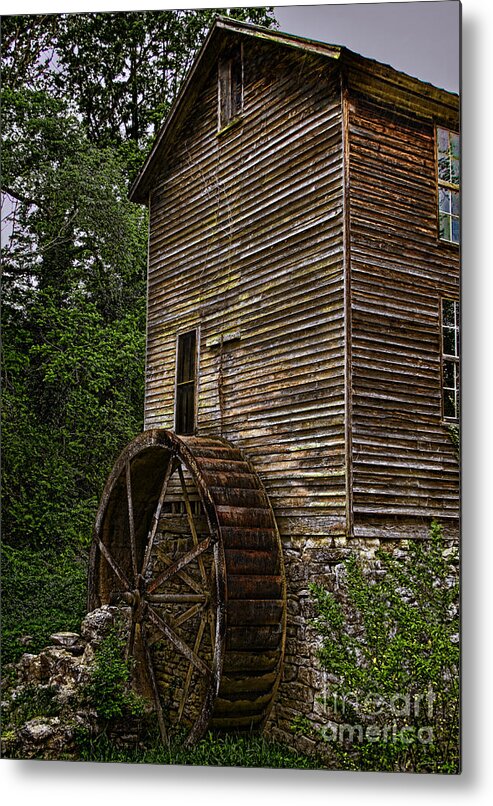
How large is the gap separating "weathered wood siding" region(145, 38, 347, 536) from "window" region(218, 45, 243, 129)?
0.09 m

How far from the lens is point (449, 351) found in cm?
642

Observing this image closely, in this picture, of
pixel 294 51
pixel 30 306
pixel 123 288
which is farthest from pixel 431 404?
pixel 123 288

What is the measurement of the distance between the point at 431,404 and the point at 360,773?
2.40 meters

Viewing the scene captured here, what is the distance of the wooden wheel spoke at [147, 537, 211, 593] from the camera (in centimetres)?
692

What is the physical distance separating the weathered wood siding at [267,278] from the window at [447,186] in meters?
0.69

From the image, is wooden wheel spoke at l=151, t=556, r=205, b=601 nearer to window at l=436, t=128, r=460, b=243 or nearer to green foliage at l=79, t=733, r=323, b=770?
green foliage at l=79, t=733, r=323, b=770


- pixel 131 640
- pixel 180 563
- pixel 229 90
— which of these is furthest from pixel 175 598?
pixel 229 90

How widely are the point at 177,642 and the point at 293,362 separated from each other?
7.64 ft

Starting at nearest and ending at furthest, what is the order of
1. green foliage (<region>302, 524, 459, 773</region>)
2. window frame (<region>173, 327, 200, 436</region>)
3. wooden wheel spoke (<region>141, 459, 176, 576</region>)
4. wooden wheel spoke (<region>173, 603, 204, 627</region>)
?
1. green foliage (<region>302, 524, 459, 773</region>)
2. wooden wheel spoke (<region>173, 603, 204, 627</region>)
3. wooden wheel spoke (<region>141, 459, 176, 576</region>)
4. window frame (<region>173, 327, 200, 436</region>)

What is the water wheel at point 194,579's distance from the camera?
6.55m

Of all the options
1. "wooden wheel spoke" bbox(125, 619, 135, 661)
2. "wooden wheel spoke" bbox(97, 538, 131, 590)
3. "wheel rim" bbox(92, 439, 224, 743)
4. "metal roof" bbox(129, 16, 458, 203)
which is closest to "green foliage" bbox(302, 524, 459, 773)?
"wheel rim" bbox(92, 439, 224, 743)

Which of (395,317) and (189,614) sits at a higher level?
(395,317)

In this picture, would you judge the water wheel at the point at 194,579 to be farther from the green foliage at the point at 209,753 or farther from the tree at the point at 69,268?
the tree at the point at 69,268

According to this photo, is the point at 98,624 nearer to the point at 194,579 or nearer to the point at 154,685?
the point at 154,685
